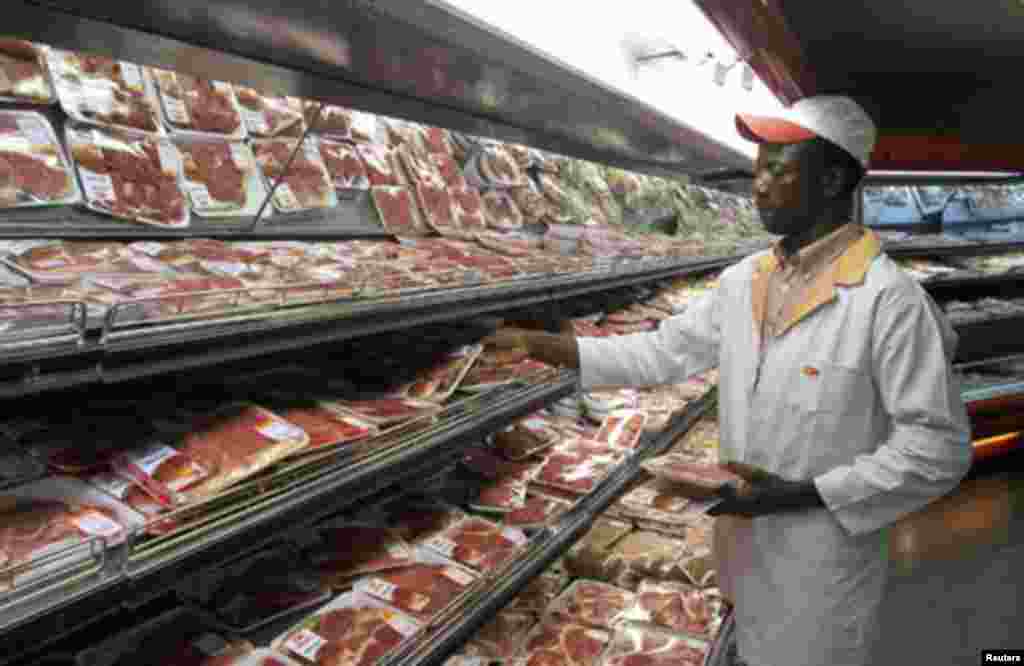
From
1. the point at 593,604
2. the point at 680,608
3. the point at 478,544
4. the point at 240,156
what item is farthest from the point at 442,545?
the point at 240,156

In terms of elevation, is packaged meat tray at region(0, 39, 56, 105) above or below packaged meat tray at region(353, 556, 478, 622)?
above

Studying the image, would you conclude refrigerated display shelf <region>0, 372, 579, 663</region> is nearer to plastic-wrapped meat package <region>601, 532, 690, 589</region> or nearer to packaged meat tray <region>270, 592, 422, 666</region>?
packaged meat tray <region>270, 592, 422, 666</region>

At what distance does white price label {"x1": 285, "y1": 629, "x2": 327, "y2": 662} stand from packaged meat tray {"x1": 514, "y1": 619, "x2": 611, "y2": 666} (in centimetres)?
58

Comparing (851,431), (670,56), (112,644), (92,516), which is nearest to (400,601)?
(112,644)

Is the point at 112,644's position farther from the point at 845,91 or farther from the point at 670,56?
the point at 845,91

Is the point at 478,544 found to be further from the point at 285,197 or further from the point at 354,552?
the point at 285,197

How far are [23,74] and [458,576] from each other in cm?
140

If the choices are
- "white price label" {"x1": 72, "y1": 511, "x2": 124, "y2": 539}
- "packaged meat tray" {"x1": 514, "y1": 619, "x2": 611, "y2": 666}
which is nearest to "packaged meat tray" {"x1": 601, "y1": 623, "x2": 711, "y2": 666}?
"packaged meat tray" {"x1": 514, "y1": 619, "x2": 611, "y2": 666}

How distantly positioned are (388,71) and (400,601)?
1228 mm

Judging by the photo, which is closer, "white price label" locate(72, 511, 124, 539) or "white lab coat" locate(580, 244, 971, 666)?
"white price label" locate(72, 511, 124, 539)

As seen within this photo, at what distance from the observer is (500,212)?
2666 mm

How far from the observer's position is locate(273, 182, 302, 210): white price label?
1807mm

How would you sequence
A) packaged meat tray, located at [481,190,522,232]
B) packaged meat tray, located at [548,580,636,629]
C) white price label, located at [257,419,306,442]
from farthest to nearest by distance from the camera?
packaged meat tray, located at [481,190,522,232] → packaged meat tray, located at [548,580,636,629] → white price label, located at [257,419,306,442]

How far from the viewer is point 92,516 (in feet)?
3.29
